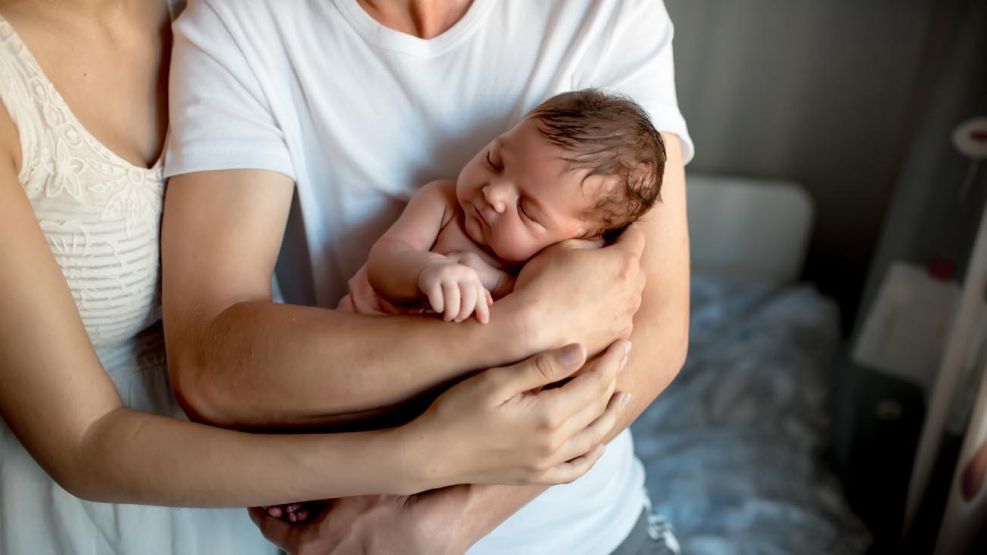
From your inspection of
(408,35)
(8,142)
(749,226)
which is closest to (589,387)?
(408,35)

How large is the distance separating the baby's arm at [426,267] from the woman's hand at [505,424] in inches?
3.1

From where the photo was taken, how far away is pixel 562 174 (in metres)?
0.95

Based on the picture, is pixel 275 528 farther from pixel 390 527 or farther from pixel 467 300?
pixel 467 300

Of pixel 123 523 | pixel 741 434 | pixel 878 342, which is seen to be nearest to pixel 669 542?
pixel 741 434

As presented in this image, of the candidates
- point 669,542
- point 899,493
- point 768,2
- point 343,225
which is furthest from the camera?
point 768,2

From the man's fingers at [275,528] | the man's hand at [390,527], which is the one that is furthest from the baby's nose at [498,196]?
the man's fingers at [275,528]

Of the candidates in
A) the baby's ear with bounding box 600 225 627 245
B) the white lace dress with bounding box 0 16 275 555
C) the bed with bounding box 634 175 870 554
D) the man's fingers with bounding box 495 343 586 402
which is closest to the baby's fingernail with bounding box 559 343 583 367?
the man's fingers with bounding box 495 343 586 402

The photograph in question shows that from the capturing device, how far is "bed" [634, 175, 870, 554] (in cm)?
164

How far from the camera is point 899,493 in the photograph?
1802 millimetres

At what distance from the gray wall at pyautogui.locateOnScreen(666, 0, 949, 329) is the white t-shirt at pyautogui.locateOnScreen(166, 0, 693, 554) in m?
1.20

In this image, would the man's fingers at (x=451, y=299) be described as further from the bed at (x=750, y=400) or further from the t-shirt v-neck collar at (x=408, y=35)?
the bed at (x=750, y=400)

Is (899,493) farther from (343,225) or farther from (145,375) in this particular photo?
(145,375)

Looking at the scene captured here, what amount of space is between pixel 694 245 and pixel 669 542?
4.14 feet

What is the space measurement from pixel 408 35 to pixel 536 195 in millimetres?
283
